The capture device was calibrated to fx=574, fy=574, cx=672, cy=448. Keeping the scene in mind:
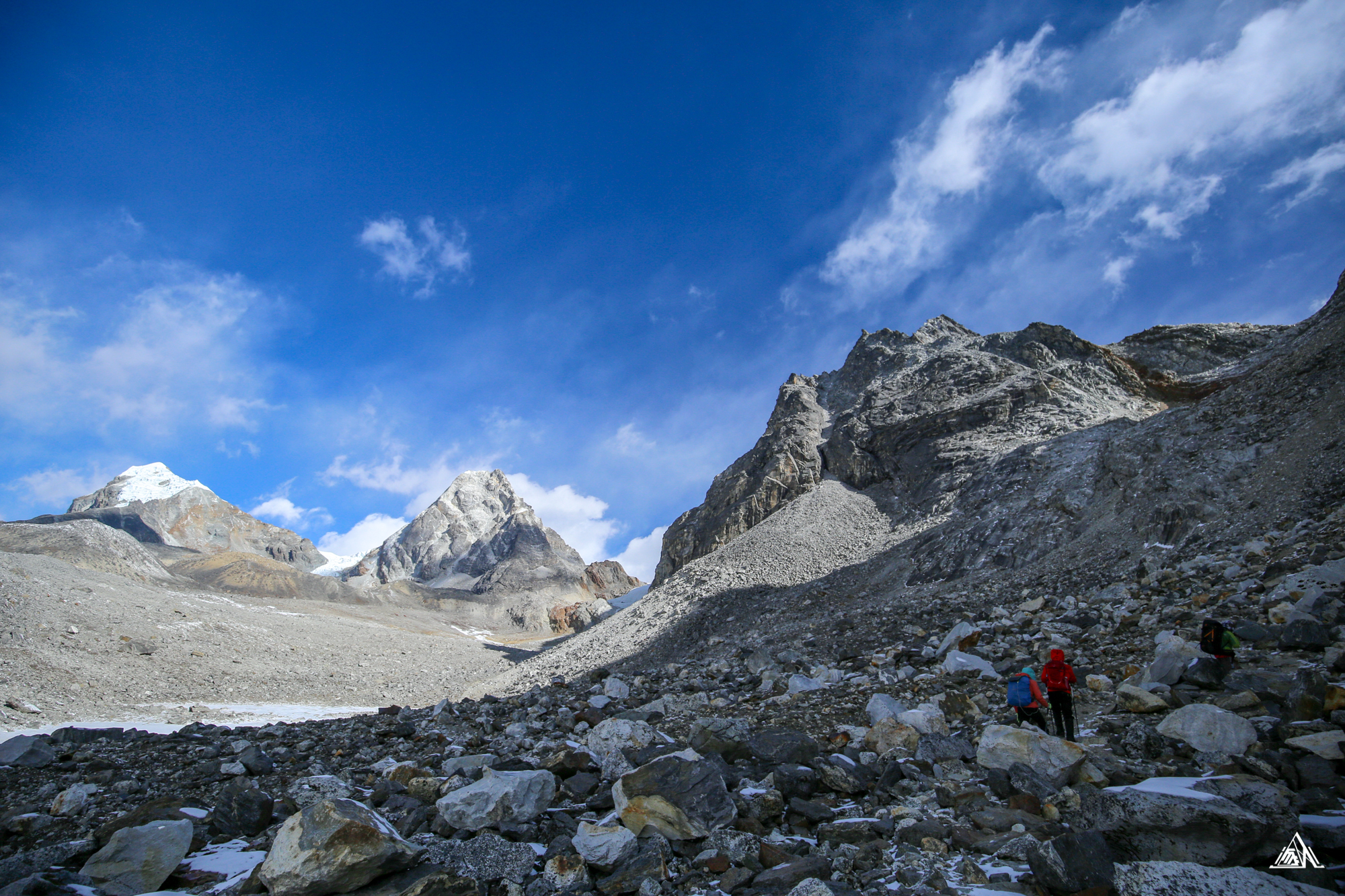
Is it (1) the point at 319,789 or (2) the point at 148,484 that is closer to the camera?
(1) the point at 319,789

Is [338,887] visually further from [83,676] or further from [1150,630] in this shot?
[83,676]

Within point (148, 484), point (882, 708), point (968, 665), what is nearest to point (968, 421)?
point (968, 665)

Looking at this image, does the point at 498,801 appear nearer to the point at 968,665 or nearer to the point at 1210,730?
the point at 1210,730

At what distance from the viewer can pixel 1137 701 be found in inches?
269

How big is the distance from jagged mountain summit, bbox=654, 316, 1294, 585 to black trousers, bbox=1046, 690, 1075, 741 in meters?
18.0

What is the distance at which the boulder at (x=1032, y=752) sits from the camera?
16.9ft

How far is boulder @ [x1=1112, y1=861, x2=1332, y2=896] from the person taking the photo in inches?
119

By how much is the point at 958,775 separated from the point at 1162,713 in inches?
113

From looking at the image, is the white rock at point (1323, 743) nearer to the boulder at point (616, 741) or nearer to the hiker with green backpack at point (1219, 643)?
the hiker with green backpack at point (1219, 643)

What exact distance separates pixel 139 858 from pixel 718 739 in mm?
5151

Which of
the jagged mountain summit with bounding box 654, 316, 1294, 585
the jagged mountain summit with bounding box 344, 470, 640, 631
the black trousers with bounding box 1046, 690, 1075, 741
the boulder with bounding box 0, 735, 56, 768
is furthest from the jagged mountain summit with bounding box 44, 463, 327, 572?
the black trousers with bounding box 1046, 690, 1075, 741

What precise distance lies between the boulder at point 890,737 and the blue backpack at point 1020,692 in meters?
1.49

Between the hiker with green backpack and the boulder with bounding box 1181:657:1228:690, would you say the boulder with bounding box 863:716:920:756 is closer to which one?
the boulder with bounding box 1181:657:1228:690

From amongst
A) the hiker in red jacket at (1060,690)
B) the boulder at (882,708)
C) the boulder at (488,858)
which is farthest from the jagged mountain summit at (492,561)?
the boulder at (488,858)
